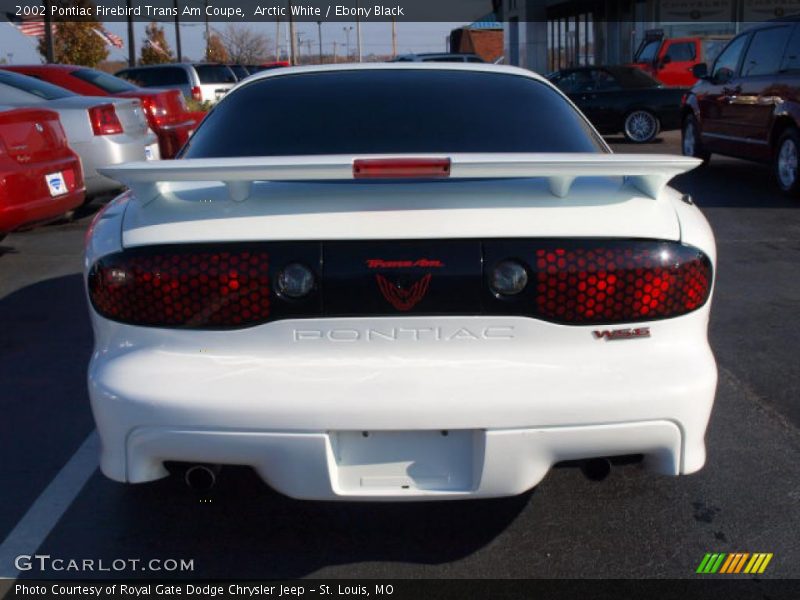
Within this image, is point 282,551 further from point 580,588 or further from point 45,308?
point 45,308

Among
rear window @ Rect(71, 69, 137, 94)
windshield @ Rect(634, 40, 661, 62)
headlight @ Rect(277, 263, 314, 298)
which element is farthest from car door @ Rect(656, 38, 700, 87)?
headlight @ Rect(277, 263, 314, 298)

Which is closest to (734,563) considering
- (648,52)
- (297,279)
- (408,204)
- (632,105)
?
(408,204)

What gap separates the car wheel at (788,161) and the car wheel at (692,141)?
86.6 inches

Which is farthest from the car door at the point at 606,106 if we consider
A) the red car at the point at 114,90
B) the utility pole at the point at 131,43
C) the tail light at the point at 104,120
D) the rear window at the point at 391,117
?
the utility pole at the point at 131,43

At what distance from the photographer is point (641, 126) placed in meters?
16.1

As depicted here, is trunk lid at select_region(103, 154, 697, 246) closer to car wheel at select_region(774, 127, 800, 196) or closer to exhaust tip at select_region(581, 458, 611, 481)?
exhaust tip at select_region(581, 458, 611, 481)

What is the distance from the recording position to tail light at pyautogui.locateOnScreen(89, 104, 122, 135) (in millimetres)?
9078

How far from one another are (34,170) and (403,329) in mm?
5290

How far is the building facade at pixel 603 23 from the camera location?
88.0 ft

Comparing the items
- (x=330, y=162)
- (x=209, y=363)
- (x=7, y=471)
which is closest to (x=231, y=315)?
(x=209, y=363)

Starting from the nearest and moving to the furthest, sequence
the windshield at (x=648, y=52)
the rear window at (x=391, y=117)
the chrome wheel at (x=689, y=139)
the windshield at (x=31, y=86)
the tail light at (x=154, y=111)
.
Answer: the rear window at (x=391, y=117)
the windshield at (x=31, y=86)
the tail light at (x=154, y=111)
the chrome wheel at (x=689, y=139)
the windshield at (x=648, y=52)

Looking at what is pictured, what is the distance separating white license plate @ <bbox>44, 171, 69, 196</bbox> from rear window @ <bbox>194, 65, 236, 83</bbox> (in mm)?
14832

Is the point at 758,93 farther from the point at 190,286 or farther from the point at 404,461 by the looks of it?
the point at 190,286

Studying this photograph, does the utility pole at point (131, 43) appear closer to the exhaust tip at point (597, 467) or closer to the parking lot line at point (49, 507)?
the parking lot line at point (49, 507)
